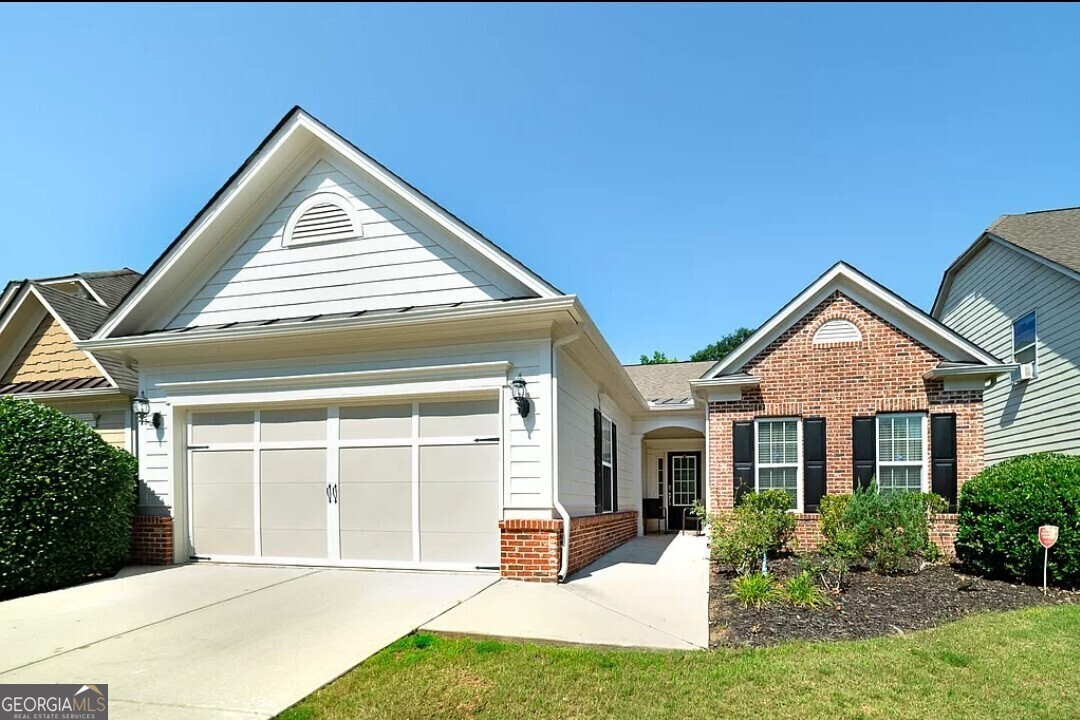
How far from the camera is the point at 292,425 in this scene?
31.7 feet

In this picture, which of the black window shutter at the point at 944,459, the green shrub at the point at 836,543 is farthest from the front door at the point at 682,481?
the black window shutter at the point at 944,459

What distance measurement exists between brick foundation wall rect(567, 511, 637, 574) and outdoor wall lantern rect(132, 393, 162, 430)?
257 inches

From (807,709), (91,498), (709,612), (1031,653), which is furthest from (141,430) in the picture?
(1031,653)

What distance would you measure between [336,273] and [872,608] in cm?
800

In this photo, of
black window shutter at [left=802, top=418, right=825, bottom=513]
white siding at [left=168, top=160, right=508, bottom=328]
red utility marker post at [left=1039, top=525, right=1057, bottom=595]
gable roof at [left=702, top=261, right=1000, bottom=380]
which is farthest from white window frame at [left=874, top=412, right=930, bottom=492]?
white siding at [left=168, top=160, right=508, bottom=328]

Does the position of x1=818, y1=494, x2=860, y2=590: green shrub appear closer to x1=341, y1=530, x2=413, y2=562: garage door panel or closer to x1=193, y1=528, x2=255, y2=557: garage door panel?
x1=341, y1=530, x2=413, y2=562: garage door panel

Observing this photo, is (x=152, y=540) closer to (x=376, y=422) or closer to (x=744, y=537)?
(x=376, y=422)

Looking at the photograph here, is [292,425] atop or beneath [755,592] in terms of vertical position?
atop

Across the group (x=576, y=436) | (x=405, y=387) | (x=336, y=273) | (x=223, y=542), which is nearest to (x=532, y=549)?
(x=576, y=436)

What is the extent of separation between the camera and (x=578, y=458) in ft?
33.0

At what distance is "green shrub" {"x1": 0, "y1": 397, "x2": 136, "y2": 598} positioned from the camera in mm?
7941

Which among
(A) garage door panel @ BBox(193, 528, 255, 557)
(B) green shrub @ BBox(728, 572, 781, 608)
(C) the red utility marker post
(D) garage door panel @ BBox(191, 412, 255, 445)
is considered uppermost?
(D) garage door panel @ BBox(191, 412, 255, 445)

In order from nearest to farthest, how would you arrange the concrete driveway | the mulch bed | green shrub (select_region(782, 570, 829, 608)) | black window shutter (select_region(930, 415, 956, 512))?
the concrete driveway, the mulch bed, green shrub (select_region(782, 570, 829, 608)), black window shutter (select_region(930, 415, 956, 512))

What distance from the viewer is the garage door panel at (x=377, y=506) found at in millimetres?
9023
